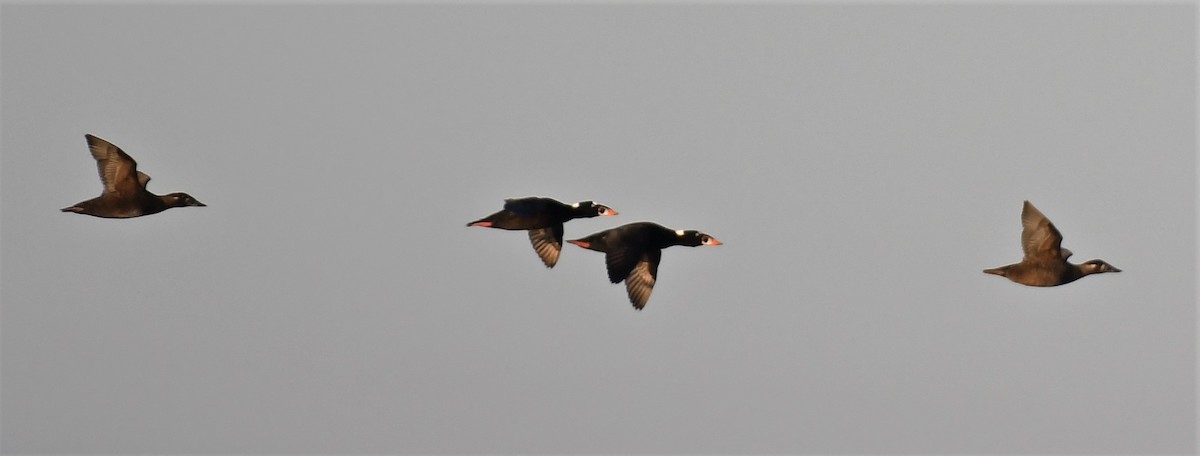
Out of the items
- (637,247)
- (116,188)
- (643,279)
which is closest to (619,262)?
(637,247)

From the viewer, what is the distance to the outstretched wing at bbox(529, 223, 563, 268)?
154250mm

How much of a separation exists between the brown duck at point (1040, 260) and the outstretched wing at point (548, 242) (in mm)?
11871

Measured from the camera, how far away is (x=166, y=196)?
150 m

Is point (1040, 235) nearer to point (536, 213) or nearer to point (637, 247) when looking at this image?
point (637, 247)

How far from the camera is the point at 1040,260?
488 feet

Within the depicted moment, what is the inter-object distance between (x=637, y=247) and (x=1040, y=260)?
10.3 m

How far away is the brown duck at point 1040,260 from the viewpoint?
486 feet

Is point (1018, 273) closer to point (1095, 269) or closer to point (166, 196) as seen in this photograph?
point (1095, 269)

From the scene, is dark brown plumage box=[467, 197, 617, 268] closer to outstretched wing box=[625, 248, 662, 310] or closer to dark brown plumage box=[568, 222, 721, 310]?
dark brown plumage box=[568, 222, 721, 310]

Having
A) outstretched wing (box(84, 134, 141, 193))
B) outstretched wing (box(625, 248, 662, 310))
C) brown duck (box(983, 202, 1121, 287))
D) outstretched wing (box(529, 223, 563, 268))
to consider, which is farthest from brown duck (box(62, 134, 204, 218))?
brown duck (box(983, 202, 1121, 287))

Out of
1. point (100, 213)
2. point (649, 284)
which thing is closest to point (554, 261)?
point (649, 284)

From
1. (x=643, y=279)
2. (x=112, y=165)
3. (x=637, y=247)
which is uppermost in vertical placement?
(x=112, y=165)

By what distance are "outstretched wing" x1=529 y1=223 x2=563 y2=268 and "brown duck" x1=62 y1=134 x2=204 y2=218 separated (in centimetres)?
1088

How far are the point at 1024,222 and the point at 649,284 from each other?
1030cm
